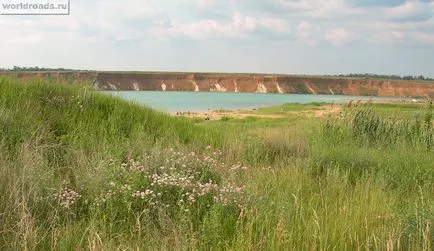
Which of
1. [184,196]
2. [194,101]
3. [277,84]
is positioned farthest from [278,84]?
[184,196]

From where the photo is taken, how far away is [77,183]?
480cm

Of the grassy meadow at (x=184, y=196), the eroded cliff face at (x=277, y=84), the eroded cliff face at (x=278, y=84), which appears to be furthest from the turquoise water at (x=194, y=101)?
the eroded cliff face at (x=277, y=84)

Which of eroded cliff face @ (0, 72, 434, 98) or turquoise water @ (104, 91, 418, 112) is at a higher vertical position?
eroded cliff face @ (0, 72, 434, 98)

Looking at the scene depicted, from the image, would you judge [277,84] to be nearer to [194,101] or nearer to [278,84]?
[278,84]

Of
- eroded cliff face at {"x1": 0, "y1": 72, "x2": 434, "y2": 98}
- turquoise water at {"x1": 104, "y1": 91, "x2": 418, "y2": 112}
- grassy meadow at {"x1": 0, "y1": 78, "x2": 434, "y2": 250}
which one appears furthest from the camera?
eroded cliff face at {"x1": 0, "y1": 72, "x2": 434, "y2": 98}

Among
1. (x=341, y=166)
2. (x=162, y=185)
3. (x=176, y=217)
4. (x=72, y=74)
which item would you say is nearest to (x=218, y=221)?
(x=176, y=217)

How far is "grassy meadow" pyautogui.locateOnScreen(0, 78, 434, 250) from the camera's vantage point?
11.7 feet

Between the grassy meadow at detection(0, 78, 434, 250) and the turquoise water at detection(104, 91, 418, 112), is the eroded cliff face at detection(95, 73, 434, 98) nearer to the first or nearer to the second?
the turquoise water at detection(104, 91, 418, 112)

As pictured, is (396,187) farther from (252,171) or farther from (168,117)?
(168,117)

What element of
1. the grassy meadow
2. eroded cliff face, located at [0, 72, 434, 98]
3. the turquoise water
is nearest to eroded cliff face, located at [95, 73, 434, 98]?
eroded cliff face, located at [0, 72, 434, 98]

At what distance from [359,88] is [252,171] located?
149 meters

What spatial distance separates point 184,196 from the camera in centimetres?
459

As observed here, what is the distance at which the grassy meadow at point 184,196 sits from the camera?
3.58 meters

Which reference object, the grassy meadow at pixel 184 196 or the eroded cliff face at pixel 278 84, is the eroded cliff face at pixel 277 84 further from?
the grassy meadow at pixel 184 196
